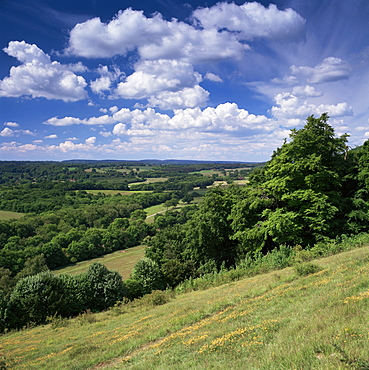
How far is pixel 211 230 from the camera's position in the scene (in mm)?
33281

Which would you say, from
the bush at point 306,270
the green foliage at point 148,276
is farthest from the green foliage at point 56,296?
the bush at point 306,270

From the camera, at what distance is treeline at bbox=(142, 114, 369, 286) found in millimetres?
26094

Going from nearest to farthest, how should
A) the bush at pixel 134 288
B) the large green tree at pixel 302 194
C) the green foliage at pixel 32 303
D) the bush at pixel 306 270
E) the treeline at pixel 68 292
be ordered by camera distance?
the bush at pixel 306 270 → the large green tree at pixel 302 194 → the green foliage at pixel 32 303 → the treeline at pixel 68 292 → the bush at pixel 134 288

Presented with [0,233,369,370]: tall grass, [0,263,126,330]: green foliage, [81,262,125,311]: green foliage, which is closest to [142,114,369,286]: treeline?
[0,233,369,370]: tall grass

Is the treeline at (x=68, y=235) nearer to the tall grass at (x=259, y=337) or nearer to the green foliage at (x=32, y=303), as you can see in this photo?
the green foliage at (x=32, y=303)

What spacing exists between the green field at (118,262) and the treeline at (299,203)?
4416 cm

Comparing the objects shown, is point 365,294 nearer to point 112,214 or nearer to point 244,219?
point 244,219

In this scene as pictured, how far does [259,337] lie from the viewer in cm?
780

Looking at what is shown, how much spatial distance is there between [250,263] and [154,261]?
1970cm

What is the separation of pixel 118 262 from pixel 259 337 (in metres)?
82.5

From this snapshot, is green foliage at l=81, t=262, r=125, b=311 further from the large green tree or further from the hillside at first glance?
the hillside

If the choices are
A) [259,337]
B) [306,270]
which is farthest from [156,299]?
[259,337]

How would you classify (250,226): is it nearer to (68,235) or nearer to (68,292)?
(68,292)

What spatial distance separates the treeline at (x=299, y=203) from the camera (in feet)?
85.6
